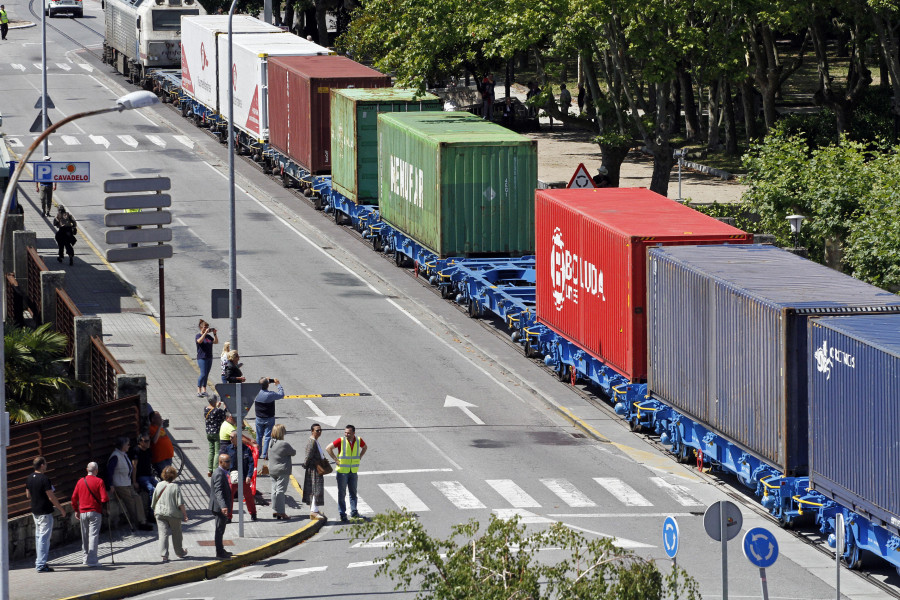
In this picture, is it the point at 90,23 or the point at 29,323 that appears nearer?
the point at 29,323

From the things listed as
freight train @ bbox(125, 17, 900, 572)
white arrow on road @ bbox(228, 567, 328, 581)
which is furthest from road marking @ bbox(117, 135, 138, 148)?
white arrow on road @ bbox(228, 567, 328, 581)

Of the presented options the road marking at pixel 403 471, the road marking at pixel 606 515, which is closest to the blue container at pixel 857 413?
the road marking at pixel 606 515

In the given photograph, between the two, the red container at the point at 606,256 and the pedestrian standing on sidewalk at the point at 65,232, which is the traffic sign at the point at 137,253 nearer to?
the red container at the point at 606,256

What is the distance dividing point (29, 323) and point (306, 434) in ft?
26.7

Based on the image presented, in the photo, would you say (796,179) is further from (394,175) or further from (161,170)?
(161,170)

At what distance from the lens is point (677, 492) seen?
83.8 ft

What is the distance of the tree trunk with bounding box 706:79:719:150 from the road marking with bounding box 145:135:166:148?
20.8 m

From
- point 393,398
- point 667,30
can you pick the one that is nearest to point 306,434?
point 393,398

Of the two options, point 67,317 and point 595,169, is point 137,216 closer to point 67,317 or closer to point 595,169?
point 67,317

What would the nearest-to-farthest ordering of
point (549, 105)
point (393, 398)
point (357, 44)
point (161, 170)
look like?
1. point (393, 398)
2. point (549, 105)
3. point (161, 170)
4. point (357, 44)

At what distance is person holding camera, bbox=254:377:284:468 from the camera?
1056 inches

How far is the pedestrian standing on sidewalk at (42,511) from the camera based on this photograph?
2127 cm

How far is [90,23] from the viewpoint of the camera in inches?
3964

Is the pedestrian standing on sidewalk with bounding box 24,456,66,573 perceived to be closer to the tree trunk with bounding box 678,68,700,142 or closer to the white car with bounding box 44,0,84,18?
the tree trunk with bounding box 678,68,700,142
